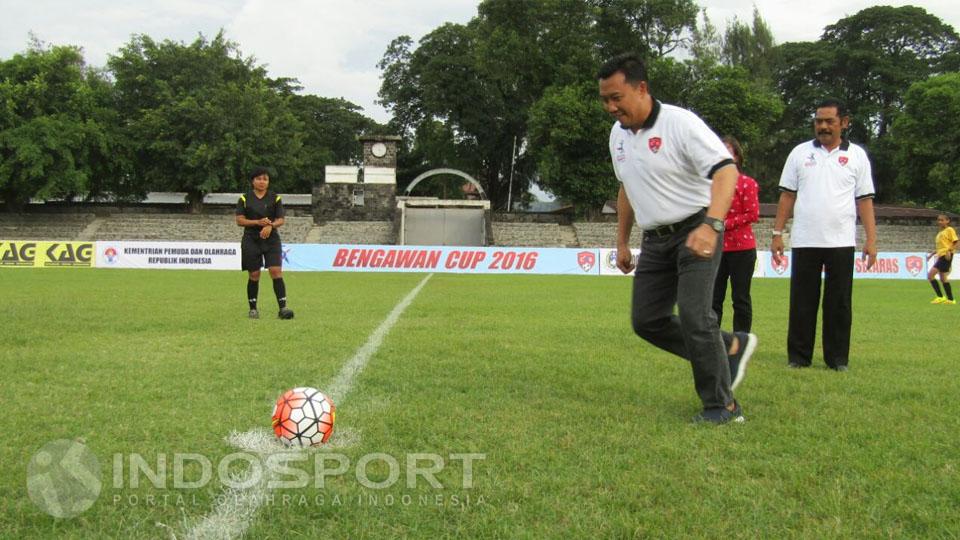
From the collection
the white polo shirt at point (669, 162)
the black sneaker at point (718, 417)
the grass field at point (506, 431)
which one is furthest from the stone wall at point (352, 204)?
the black sneaker at point (718, 417)

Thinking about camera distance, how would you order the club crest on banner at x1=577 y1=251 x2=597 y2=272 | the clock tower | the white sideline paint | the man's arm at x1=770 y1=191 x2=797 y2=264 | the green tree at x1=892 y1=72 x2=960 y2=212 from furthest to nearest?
the clock tower < the green tree at x1=892 y1=72 x2=960 y2=212 < the club crest on banner at x1=577 y1=251 x2=597 y2=272 < the man's arm at x1=770 y1=191 x2=797 y2=264 < the white sideline paint

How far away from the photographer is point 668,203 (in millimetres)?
4133

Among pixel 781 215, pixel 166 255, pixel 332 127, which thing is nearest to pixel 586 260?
pixel 166 255

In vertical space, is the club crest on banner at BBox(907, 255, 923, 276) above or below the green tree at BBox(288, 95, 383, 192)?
below

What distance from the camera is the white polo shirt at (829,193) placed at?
609cm

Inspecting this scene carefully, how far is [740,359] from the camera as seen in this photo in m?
4.46

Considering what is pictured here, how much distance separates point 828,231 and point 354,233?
38319 mm

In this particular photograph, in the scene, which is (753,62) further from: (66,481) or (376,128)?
(66,481)

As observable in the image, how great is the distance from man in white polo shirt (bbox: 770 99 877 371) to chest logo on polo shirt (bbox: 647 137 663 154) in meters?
2.63

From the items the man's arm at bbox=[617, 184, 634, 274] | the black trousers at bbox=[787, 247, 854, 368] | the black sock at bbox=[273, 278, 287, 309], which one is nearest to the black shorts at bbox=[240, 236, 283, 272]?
the black sock at bbox=[273, 278, 287, 309]

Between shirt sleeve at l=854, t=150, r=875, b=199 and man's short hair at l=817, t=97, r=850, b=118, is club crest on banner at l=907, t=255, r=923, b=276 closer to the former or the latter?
shirt sleeve at l=854, t=150, r=875, b=199

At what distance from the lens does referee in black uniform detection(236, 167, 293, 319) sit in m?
9.12

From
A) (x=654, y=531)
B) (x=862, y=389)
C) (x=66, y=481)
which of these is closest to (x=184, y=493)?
(x=66, y=481)

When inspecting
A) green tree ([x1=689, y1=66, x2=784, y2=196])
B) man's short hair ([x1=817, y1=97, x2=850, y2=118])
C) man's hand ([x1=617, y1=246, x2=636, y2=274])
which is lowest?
man's hand ([x1=617, y1=246, x2=636, y2=274])
